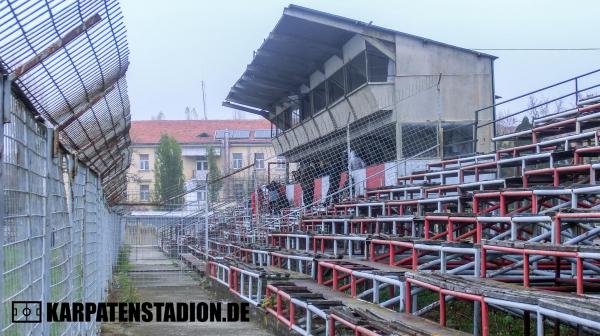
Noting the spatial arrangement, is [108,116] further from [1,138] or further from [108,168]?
[1,138]

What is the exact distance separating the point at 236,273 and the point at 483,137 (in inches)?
254

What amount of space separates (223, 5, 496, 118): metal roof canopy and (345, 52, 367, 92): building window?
0.50 meters

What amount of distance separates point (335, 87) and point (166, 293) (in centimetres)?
786

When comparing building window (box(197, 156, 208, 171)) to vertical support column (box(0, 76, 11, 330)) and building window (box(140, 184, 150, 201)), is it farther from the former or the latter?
vertical support column (box(0, 76, 11, 330))

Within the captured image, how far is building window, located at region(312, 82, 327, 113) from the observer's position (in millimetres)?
21816

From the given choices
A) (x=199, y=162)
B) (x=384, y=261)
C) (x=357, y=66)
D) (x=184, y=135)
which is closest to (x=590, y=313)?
(x=384, y=261)

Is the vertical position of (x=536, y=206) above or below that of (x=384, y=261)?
above

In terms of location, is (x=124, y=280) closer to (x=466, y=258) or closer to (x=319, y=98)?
(x=319, y=98)

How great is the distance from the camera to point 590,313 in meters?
3.98

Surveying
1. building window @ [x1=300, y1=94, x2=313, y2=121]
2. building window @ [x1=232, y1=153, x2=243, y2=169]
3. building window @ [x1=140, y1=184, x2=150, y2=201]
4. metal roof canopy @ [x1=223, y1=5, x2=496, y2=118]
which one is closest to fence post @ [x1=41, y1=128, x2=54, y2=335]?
metal roof canopy @ [x1=223, y1=5, x2=496, y2=118]

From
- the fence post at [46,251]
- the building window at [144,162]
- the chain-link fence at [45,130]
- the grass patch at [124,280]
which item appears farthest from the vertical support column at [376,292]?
the building window at [144,162]

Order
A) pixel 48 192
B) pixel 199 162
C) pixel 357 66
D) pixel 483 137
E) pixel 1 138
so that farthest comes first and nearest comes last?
pixel 199 162 → pixel 357 66 → pixel 483 137 → pixel 48 192 → pixel 1 138

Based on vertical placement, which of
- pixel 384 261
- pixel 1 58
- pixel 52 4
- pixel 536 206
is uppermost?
pixel 52 4

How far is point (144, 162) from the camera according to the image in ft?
177
